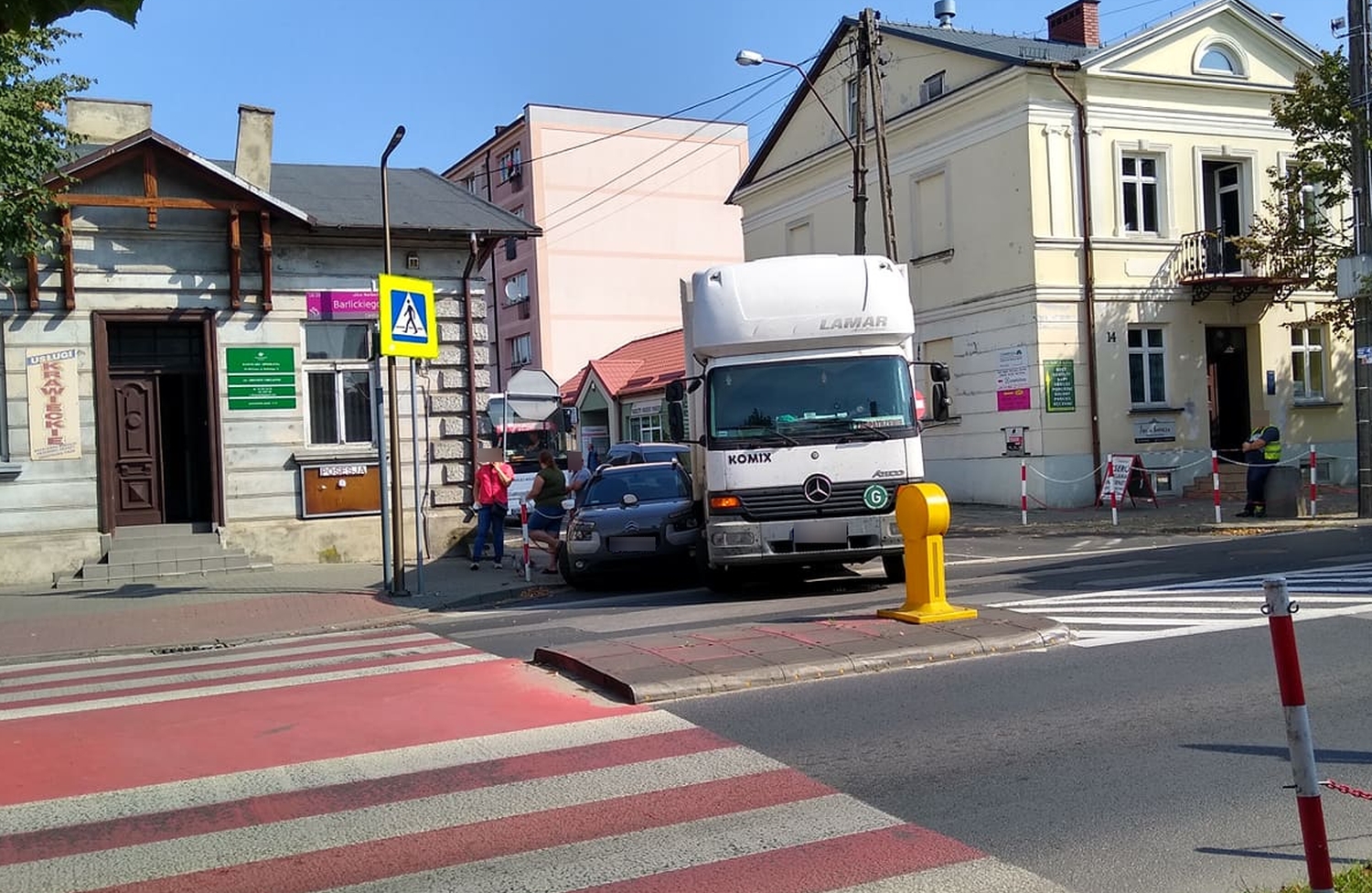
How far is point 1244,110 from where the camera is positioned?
2625 cm

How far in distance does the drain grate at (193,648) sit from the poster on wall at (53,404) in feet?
19.6

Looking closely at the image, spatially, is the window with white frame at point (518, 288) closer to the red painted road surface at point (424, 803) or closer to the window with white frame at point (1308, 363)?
the window with white frame at point (1308, 363)

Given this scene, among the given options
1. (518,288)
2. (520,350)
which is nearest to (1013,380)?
(518,288)

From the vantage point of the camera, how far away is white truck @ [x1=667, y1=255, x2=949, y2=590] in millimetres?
12023

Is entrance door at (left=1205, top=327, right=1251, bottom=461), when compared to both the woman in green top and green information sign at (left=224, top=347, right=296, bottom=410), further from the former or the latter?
green information sign at (left=224, top=347, right=296, bottom=410)

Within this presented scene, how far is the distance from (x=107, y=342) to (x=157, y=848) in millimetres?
13052

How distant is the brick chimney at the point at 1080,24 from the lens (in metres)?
28.9

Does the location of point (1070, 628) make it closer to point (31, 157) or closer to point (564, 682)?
point (564, 682)

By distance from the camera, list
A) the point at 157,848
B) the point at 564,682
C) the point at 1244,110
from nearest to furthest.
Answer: the point at 157,848 → the point at 564,682 → the point at 1244,110

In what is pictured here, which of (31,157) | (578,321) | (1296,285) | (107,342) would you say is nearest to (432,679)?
(31,157)

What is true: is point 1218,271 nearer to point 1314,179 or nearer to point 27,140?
point 1314,179

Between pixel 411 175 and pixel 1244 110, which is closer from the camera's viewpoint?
pixel 411 175

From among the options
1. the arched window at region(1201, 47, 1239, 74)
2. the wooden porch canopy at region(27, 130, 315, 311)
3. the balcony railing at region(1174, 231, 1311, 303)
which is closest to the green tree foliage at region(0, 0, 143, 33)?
the wooden porch canopy at region(27, 130, 315, 311)

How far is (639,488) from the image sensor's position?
15133 millimetres
